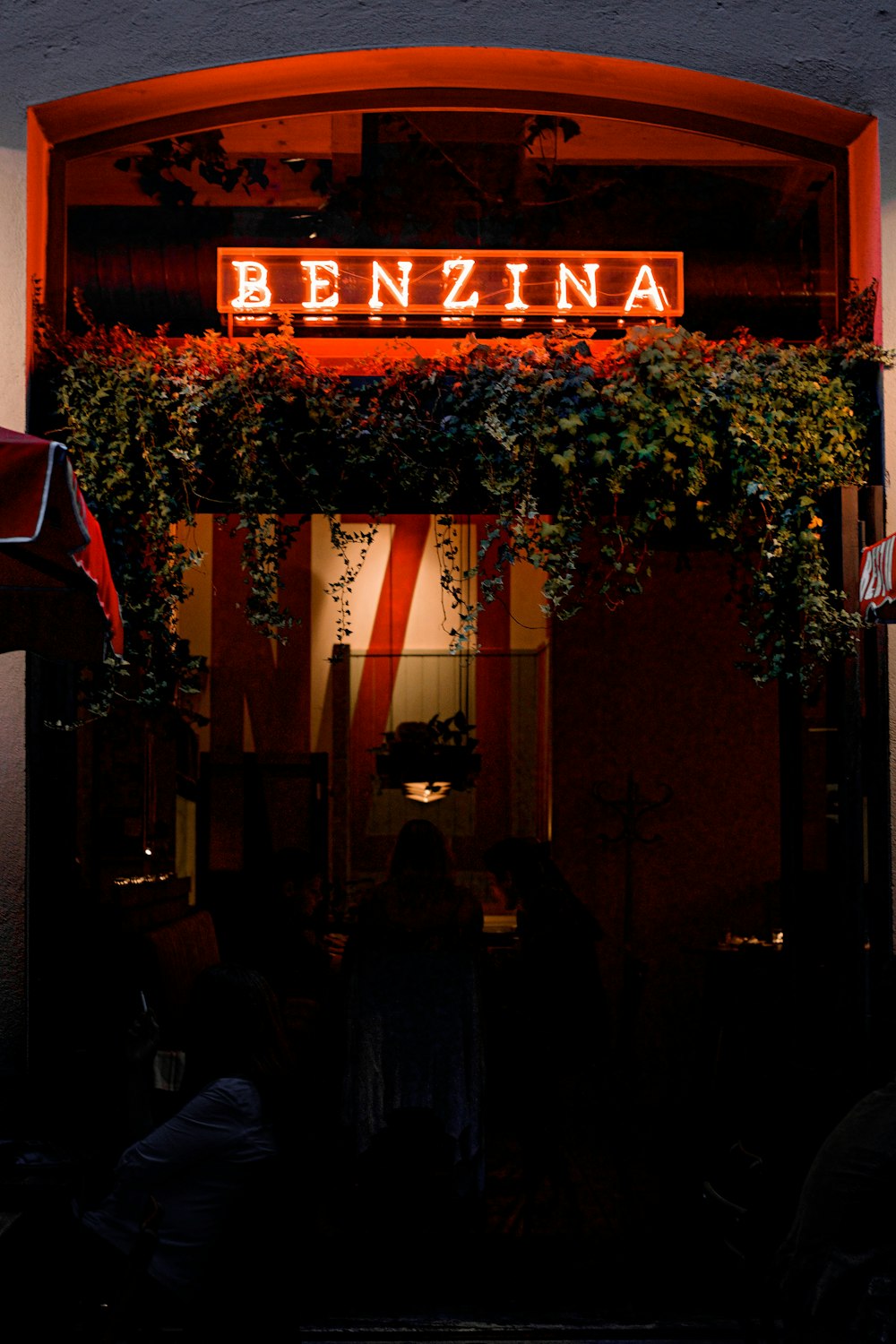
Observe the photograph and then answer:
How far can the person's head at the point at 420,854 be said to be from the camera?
6281mm

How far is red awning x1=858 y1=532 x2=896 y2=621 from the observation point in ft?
11.5

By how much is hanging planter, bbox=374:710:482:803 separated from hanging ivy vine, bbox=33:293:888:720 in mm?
3600

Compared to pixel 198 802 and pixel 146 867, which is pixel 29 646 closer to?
pixel 146 867

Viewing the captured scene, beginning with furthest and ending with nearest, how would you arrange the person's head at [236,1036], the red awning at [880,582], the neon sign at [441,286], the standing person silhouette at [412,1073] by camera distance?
the standing person silhouette at [412,1073]
the neon sign at [441,286]
the red awning at [880,582]
the person's head at [236,1036]

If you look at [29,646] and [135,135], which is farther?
[135,135]

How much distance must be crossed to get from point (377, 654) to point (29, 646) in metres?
6.65

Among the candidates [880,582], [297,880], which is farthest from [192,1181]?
[297,880]

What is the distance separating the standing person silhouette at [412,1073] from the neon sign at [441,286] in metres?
2.67

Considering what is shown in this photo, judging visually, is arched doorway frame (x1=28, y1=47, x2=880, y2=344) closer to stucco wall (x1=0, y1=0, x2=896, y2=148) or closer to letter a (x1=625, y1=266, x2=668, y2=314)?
stucco wall (x1=0, y1=0, x2=896, y2=148)

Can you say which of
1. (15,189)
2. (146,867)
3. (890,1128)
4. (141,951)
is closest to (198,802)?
(146,867)

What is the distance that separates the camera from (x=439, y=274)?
16.4 feet

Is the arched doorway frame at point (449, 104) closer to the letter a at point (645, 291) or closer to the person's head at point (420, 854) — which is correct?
the letter a at point (645, 291)

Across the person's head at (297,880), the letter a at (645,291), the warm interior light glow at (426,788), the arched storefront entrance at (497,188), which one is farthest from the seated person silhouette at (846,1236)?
the warm interior light glow at (426,788)

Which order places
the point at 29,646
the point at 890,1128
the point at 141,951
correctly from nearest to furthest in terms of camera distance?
the point at 890,1128 → the point at 29,646 → the point at 141,951
